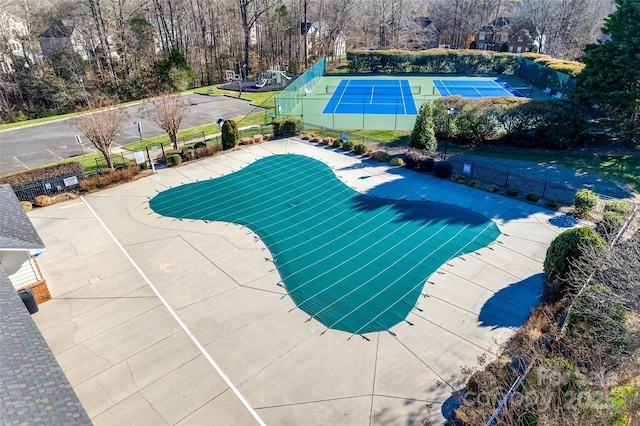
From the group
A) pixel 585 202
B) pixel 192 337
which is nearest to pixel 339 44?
pixel 585 202

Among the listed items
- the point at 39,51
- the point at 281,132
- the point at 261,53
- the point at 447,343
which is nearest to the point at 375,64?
the point at 261,53

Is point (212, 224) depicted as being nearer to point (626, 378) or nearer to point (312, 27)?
point (626, 378)

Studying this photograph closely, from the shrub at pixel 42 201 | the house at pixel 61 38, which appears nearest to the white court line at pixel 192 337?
the shrub at pixel 42 201

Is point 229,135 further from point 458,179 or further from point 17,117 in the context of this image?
point 17,117

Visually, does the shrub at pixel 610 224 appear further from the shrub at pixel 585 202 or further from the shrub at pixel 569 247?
the shrub at pixel 569 247

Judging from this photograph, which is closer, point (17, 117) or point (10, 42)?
point (17, 117)

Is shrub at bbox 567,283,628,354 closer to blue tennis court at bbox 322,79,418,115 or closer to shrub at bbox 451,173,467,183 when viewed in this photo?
shrub at bbox 451,173,467,183
